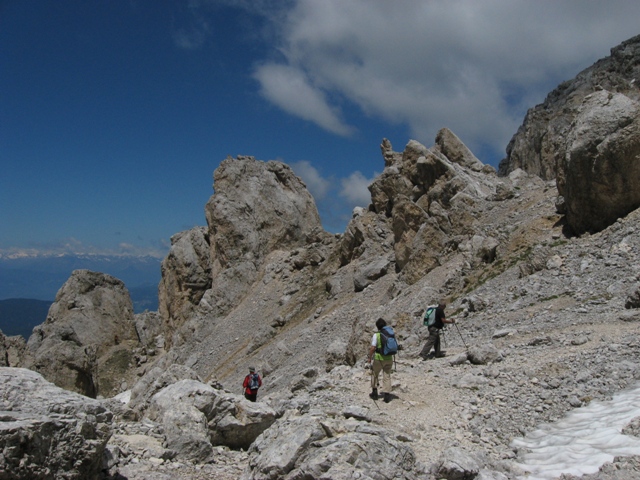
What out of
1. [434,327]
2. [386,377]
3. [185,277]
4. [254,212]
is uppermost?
[254,212]

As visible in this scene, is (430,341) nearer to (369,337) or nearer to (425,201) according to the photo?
(369,337)

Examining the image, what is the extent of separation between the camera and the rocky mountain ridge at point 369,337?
31.8 feet

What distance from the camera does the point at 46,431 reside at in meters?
7.80

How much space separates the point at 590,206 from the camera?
25.5 m

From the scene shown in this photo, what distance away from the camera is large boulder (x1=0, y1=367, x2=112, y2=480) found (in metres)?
7.33

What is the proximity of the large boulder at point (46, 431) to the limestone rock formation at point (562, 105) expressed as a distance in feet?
241

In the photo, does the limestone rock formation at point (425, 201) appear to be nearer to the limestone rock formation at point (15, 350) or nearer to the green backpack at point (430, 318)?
the green backpack at point (430, 318)

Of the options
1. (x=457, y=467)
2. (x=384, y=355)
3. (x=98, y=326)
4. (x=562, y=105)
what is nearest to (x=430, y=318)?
(x=384, y=355)

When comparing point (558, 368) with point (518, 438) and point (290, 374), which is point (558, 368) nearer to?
point (518, 438)

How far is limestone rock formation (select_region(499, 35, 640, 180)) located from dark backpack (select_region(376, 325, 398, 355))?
66331mm

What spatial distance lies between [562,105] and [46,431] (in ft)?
320

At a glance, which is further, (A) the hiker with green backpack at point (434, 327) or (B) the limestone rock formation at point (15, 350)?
(B) the limestone rock formation at point (15, 350)

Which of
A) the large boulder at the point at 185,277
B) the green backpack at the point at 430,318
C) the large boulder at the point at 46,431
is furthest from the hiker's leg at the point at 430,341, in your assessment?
the large boulder at the point at 185,277

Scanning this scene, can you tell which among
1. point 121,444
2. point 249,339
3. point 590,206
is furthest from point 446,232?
point 121,444
